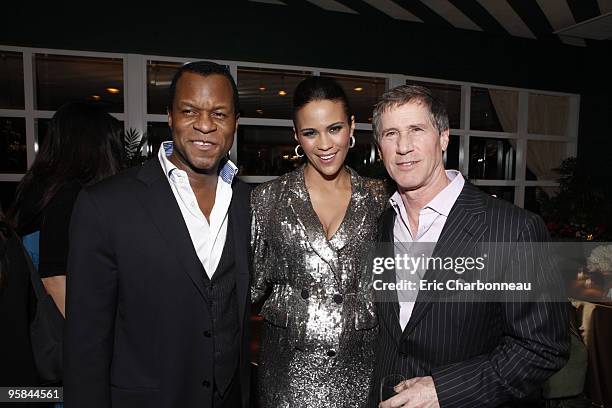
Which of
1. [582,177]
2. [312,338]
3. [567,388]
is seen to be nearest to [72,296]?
[312,338]

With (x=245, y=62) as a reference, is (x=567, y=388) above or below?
below

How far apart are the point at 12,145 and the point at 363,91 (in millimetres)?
4522

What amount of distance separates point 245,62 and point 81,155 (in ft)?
12.1

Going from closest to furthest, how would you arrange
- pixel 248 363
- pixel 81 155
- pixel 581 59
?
pixel 248 363
pixel 81 155
pixel 581 59

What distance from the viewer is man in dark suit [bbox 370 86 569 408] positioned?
1158 millimetres

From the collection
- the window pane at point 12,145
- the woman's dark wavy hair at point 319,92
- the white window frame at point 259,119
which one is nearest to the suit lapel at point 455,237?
the woman's dark wavy hair at point 319,92

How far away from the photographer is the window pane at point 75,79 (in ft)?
16.0

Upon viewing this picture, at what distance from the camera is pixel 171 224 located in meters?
1.37

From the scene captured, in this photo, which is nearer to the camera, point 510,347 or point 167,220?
point 510,347

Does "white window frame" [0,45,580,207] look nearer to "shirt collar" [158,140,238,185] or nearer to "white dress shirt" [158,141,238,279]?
"shirt collar" [158,140,238,185]

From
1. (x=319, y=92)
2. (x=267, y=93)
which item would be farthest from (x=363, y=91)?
(x=319, y=92)

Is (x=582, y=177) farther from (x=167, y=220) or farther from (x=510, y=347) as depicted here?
(x=167, y=220)

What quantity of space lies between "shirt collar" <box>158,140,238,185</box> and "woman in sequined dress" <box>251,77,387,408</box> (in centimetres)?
18

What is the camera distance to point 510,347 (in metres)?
1.18
